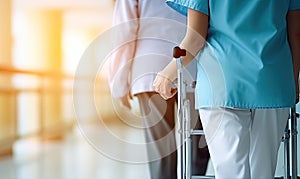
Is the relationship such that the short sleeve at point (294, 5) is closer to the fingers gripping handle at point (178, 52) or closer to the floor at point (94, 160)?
the fingers gripping handle at point (178, 52)

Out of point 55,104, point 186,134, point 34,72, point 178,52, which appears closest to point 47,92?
point 55,104

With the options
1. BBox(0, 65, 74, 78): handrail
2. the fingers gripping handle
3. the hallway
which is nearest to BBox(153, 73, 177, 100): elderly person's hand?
the fingers gripping handle

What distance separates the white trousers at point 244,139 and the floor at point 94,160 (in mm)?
985

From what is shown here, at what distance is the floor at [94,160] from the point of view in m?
2.36

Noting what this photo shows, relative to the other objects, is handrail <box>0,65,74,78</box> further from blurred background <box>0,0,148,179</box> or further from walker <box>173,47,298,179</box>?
walker <box>173,47,298,179</box>

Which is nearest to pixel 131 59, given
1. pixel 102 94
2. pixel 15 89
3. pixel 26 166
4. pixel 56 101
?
pixel 102 94

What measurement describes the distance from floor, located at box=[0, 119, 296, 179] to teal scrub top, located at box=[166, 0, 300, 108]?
1074 mm

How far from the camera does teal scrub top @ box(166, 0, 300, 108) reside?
114 cm

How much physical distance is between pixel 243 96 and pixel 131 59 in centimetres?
78

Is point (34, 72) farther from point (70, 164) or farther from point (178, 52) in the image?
point (178, 52)

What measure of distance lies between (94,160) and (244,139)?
2.13 m

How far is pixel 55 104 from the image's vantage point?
17.2 ft

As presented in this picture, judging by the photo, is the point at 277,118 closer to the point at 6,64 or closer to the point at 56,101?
the point at 6,64

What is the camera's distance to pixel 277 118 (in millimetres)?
1211
